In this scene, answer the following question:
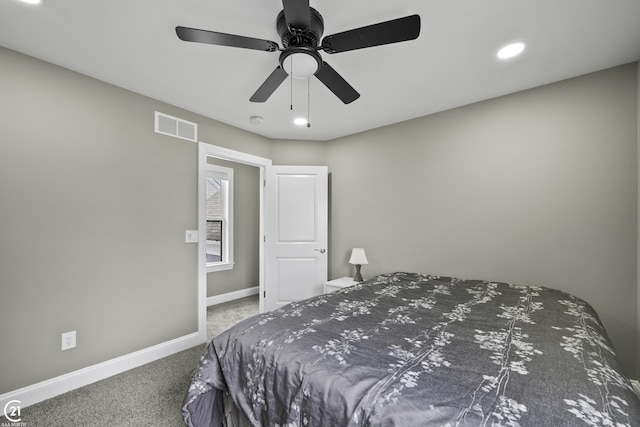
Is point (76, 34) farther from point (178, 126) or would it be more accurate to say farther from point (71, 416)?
point (71, 416)

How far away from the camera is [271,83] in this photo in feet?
6.05

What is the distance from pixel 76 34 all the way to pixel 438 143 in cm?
320

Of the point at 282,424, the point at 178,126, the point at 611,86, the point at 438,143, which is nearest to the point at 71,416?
the point at 282,424

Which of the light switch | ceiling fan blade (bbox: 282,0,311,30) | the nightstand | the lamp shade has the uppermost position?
ceiling fan blade (bbox: 282,0,311,30)

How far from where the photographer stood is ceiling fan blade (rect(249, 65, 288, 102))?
1734mm

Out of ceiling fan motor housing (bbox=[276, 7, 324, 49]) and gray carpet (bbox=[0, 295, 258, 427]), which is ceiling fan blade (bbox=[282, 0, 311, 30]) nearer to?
ceiling fan motor housing (bbox=[276, 7, 324, 49])

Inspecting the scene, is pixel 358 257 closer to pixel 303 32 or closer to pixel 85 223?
pixel 303 32

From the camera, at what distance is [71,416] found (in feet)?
6.23

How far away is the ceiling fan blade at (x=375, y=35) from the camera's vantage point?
1.30 meters

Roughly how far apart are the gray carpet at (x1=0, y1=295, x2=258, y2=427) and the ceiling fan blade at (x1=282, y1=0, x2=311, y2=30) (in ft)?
7.99

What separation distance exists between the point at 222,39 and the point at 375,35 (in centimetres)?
78

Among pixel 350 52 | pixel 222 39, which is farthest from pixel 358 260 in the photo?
pixel 222 39
